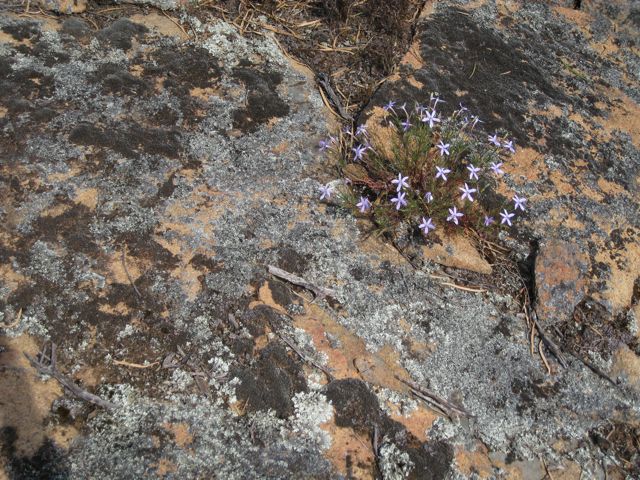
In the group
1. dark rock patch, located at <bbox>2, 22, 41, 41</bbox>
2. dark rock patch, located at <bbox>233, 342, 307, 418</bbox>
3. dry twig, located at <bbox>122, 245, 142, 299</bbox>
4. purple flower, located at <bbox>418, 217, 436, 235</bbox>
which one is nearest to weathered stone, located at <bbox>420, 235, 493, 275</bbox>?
purple flower, located at <bbox>418, 217, 436, 235</bbox>

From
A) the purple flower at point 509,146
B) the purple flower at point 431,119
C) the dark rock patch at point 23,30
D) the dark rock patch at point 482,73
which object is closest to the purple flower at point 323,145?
the purple flower at point 431,119

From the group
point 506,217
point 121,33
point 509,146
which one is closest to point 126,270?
point 121,33

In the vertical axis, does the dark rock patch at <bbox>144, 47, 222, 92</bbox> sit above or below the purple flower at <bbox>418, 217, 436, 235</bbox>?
above

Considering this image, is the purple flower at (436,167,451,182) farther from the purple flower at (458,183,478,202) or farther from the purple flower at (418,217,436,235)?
the purple flower at (418,217,436,235)

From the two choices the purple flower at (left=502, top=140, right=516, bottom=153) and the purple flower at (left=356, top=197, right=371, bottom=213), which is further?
the purple flower at (left=502, top=140, right=516, bottom=153)

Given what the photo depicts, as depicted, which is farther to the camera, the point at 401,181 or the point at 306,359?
the point at 401,181

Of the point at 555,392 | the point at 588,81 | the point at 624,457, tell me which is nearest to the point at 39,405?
the point at 555,392

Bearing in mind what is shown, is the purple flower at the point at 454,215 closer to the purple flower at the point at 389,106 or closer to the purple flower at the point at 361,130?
the purple flower at the point at 361,130

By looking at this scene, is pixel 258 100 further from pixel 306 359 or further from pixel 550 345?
pixel 550 345
